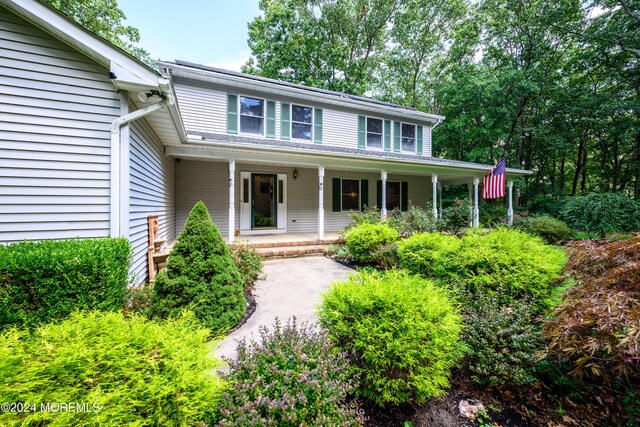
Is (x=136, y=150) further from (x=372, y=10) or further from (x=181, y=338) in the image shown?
(x=372, y=10)

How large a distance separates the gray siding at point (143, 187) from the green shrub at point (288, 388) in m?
3.40

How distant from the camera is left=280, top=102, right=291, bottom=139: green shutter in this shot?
1023cm

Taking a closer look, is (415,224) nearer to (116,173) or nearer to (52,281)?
(116,173)

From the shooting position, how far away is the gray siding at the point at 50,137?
10.7 ft

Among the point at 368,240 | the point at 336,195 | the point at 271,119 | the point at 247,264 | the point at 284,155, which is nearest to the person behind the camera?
the point at 247,264

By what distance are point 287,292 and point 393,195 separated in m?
9.33

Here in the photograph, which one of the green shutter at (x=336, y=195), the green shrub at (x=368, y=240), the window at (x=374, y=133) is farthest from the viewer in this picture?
the window at (x=374, y=133)

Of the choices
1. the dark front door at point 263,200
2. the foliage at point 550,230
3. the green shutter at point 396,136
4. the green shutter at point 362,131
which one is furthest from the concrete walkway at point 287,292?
the foliage at point 550,230

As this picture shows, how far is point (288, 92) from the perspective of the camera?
10.1 meters

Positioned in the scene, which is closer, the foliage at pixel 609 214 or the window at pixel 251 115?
the foliage at pixel 609 214

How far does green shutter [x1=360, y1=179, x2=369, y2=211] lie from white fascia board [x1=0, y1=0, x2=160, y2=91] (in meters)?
9.44

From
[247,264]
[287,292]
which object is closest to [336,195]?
[247,264]

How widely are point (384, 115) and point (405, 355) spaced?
11937mm

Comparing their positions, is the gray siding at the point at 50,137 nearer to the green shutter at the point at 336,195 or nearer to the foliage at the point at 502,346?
the foliage at the point at 502,346
